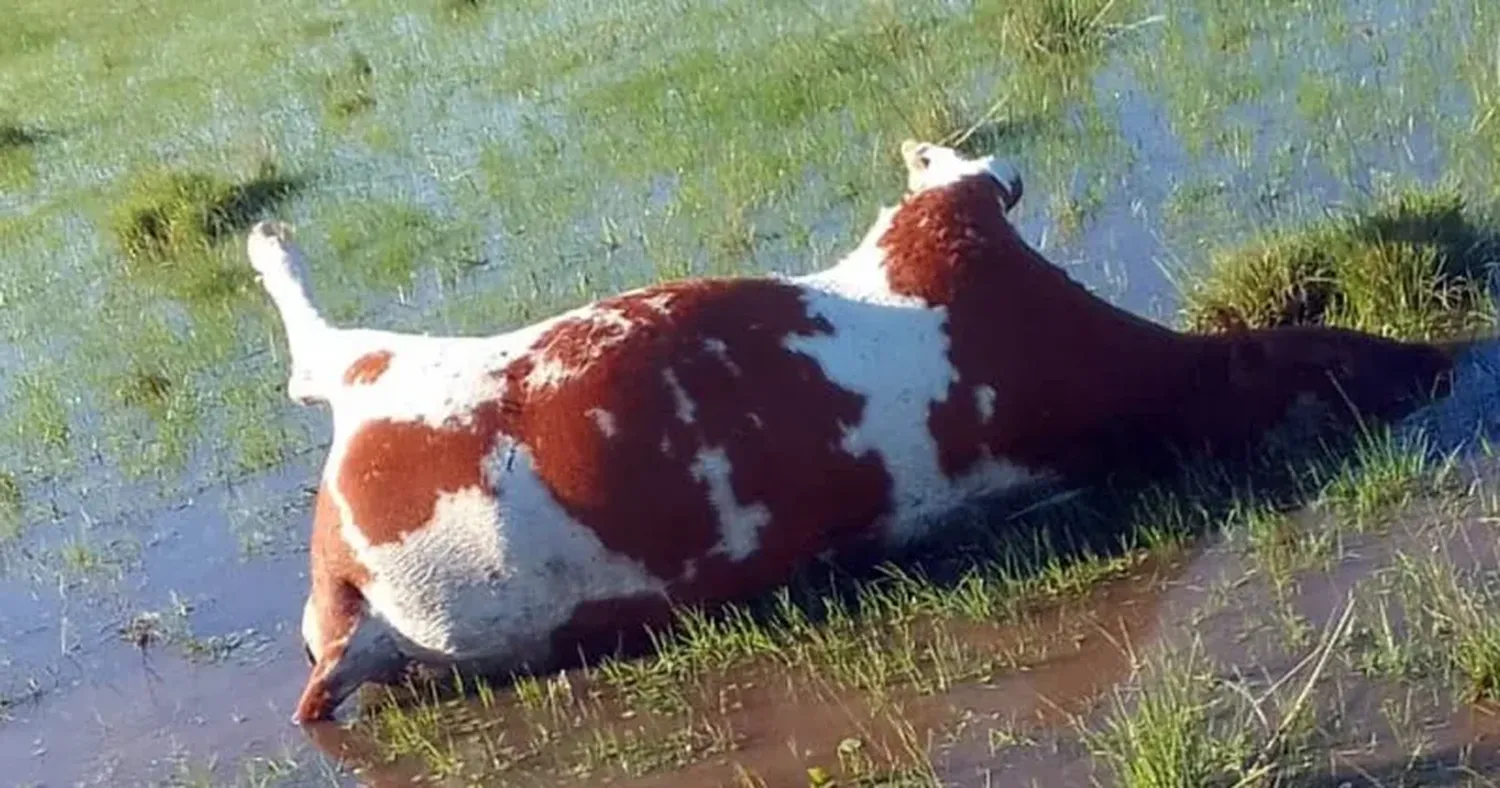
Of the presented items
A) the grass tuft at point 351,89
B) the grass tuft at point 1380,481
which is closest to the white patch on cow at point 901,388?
the grass tuft at point 1380,481

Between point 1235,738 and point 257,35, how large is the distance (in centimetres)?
1500

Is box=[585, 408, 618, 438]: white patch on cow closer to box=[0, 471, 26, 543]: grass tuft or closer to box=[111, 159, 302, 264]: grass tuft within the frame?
box=[0, 471, 26, 543]: grass tuft

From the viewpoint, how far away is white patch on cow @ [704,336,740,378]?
565cm

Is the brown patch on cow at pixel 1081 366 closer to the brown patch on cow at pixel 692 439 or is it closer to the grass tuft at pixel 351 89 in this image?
the brown patch on cow at pixel 692 439

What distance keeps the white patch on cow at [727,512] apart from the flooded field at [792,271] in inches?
6.5

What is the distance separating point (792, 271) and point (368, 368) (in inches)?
117

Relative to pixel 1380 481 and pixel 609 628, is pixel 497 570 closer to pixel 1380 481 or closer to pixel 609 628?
pixel 609 628

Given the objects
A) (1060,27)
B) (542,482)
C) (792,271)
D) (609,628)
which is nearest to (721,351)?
(542,482)

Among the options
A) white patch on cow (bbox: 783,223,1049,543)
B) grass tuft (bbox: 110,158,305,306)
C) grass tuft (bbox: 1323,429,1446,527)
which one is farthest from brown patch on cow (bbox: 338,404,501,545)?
grass tuft (bbox: 110,158,305,306)

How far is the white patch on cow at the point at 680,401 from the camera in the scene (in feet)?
18.2

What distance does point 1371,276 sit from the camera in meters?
6.76

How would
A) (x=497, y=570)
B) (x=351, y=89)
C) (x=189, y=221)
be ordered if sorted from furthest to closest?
→ (x=351, y=89)
(x=189, y=221)
(x=497, y=570)

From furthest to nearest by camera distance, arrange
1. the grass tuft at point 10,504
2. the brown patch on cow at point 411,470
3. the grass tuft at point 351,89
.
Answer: the grass tuft at point 351,89 < the grass tuft at point 10,504 < the brown patch on cow at point 411,470

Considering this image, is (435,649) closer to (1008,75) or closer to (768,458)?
(768,458)
